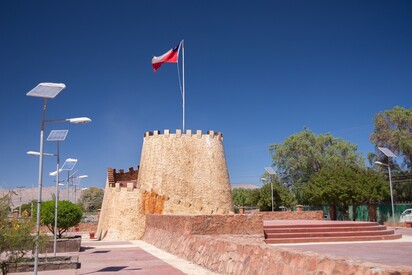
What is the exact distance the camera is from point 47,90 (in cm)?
1040

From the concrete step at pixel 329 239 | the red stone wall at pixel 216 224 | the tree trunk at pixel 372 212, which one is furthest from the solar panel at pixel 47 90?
the tree trunk at pixel 372 212

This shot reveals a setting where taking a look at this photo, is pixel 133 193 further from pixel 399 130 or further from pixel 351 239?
pixel 399 130

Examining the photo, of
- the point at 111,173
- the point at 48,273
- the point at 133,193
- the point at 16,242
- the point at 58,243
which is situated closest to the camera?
the point at 16,242

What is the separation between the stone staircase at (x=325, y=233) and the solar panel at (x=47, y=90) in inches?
430

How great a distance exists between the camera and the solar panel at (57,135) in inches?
589

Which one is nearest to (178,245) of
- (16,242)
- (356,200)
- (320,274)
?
(16,242)

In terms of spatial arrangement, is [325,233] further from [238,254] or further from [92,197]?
[92,197]

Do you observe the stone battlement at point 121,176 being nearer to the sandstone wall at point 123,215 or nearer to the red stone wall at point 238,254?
the sandstone wall at point 123,215

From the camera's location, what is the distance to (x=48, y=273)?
36.2 ft

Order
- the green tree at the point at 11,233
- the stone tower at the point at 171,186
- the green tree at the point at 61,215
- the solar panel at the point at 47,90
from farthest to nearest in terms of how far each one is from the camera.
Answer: the stone tower at the point at 171,186 < the green tree at the point at 61,215 < the solar panel at the point at 47,90 < the green tree at the point at 11,233

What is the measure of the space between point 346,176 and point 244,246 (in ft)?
93.8

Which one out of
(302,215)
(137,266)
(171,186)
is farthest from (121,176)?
(137,266)

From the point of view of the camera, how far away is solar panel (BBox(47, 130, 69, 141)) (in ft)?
49.1

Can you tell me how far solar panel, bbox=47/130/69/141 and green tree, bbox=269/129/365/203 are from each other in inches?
1520
